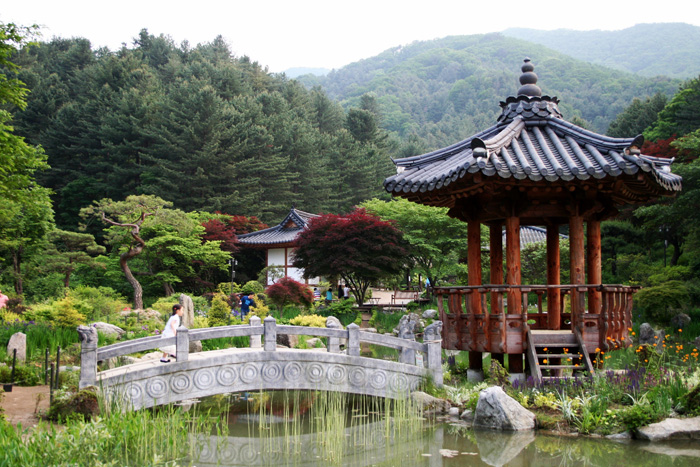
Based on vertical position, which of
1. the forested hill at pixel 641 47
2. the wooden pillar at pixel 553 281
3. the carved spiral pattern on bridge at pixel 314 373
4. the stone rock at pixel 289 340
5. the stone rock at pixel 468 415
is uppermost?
the forested hill at pixel 641 47

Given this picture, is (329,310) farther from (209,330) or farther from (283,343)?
(209,330)

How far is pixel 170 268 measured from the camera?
76.8 ft

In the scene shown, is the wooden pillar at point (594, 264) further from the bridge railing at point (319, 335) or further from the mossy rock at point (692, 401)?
the bridge railing at point (319, 335)

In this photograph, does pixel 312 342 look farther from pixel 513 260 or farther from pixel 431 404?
pixel 513 260

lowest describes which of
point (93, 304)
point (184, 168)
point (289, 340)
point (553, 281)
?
point (289, 340)

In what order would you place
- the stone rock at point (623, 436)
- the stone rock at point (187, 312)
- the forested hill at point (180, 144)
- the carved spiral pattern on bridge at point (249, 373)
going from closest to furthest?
the stone rock at point (623, 436)
the carved spiral pattern on bridge at point (249, 373)
the stone rock at point (187, 312)
the forested hill at point (180, 144)

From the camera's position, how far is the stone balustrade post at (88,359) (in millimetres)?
7258

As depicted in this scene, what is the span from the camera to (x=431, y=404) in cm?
836

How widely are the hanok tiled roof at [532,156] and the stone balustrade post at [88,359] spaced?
4.62 m

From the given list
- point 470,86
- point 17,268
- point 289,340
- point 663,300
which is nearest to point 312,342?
point 289,340

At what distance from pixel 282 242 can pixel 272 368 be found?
63.8 ft

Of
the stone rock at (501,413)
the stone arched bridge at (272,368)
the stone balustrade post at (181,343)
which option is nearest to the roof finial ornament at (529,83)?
the stone arched bridge at (272,368)

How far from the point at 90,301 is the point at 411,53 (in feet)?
415

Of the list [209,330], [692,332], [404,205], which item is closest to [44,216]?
[404,205]
